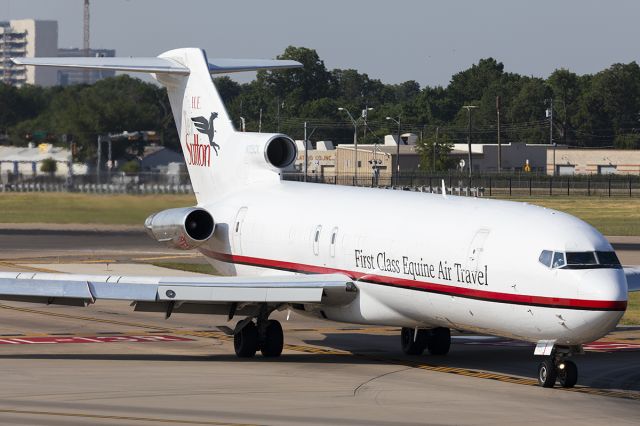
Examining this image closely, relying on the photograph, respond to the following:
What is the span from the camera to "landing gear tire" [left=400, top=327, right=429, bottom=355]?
27438 millimetres

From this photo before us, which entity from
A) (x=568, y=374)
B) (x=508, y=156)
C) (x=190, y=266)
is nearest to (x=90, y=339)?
(x=568, y=374)

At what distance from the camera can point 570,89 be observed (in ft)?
518

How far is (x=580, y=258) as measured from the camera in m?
21.8

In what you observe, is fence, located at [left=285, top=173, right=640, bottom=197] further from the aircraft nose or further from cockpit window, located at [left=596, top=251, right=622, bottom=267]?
the aircraft nose

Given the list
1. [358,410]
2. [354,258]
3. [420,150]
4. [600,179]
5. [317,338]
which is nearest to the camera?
[358,410]

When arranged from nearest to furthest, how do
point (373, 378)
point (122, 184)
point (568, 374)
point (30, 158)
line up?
point (568, 374) → point (373, 378) → point (122, 184) → point (30, 158)

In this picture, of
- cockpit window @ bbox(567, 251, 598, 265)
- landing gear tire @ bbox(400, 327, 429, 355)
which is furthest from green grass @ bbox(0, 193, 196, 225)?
cockpit window @ bbox(567, 251, 598, 265)

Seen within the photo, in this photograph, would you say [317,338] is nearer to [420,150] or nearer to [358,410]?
[358,410]

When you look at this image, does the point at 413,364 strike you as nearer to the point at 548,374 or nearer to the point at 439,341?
the point at 439,341

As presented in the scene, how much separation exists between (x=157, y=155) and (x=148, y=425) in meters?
54.1

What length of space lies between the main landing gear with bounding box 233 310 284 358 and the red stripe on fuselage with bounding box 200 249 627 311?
5.27ft

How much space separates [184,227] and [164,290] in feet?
17.2

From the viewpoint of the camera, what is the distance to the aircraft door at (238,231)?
30.5 metres

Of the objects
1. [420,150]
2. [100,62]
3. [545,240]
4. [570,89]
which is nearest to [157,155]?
[100,62]
